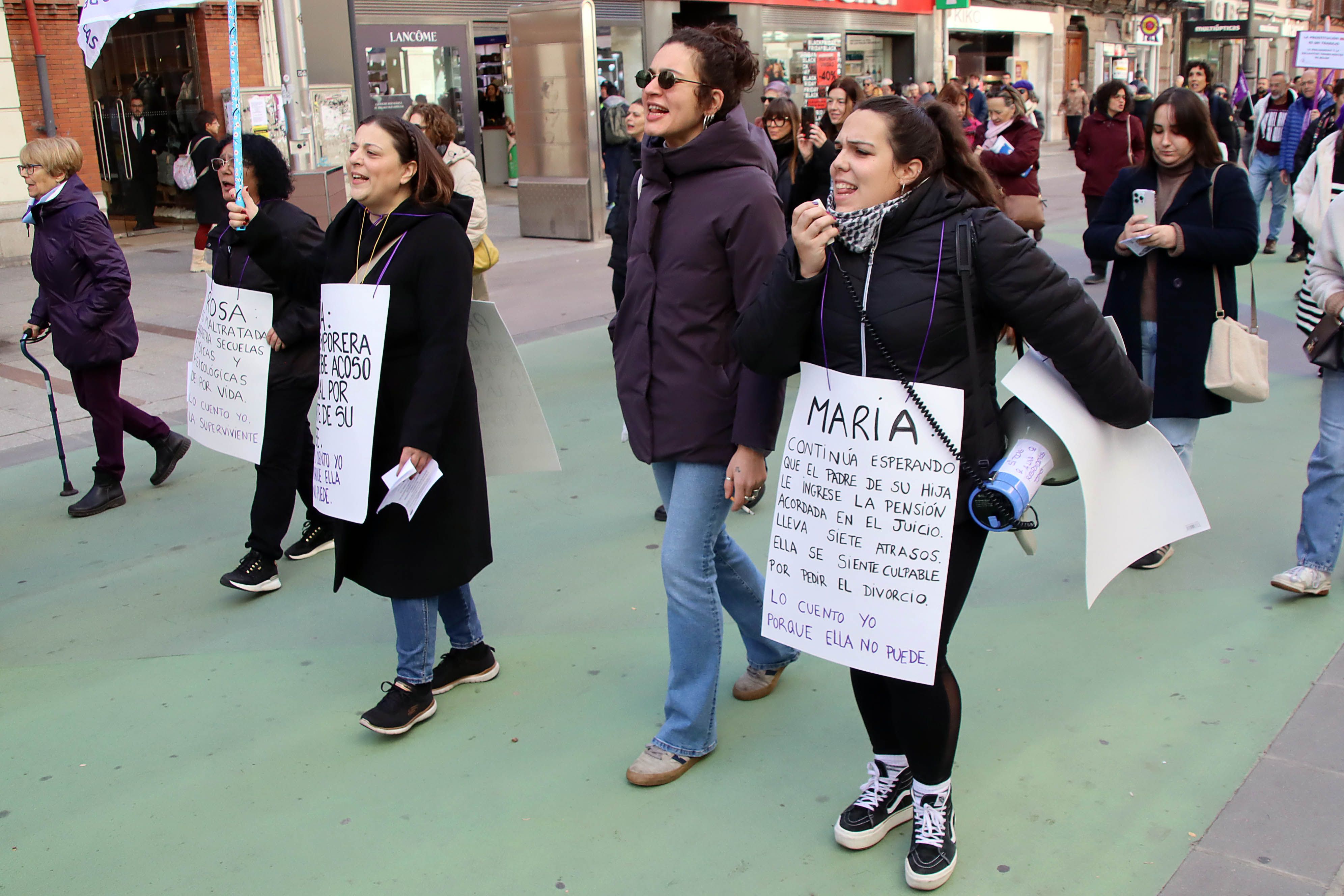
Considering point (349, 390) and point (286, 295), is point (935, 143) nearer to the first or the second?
point (349, 390)

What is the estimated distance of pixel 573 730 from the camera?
11.8 ft

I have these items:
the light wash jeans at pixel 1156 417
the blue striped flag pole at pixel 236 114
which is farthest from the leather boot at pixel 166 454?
the light wash jeans at pixel 1156 417

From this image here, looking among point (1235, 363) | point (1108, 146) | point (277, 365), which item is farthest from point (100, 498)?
point (1108, 146)

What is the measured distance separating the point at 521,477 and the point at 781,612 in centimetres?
339

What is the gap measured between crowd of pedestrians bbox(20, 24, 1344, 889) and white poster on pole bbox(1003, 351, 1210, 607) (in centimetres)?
7

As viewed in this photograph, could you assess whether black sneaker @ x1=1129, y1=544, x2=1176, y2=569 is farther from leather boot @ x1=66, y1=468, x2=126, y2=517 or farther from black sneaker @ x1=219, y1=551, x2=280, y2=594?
leather boot @ x1=66, y1=468, x2=126, y2=517

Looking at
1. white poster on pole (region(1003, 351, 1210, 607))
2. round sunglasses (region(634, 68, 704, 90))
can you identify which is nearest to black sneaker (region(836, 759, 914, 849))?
white poster on pole (region(1003, 351, 1210, 607))

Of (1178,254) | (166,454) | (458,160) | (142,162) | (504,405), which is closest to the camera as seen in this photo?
(504,405)

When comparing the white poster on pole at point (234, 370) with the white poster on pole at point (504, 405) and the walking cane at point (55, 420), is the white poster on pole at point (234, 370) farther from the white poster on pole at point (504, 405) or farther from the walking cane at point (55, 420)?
the walking cane at point (55, 420)

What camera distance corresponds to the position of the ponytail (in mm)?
2477

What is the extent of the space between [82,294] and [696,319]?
12.2 ft

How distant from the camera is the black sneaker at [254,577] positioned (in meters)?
4.61

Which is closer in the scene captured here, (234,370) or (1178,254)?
(1178,254)

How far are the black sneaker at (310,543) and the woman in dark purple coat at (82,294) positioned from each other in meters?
1.30
